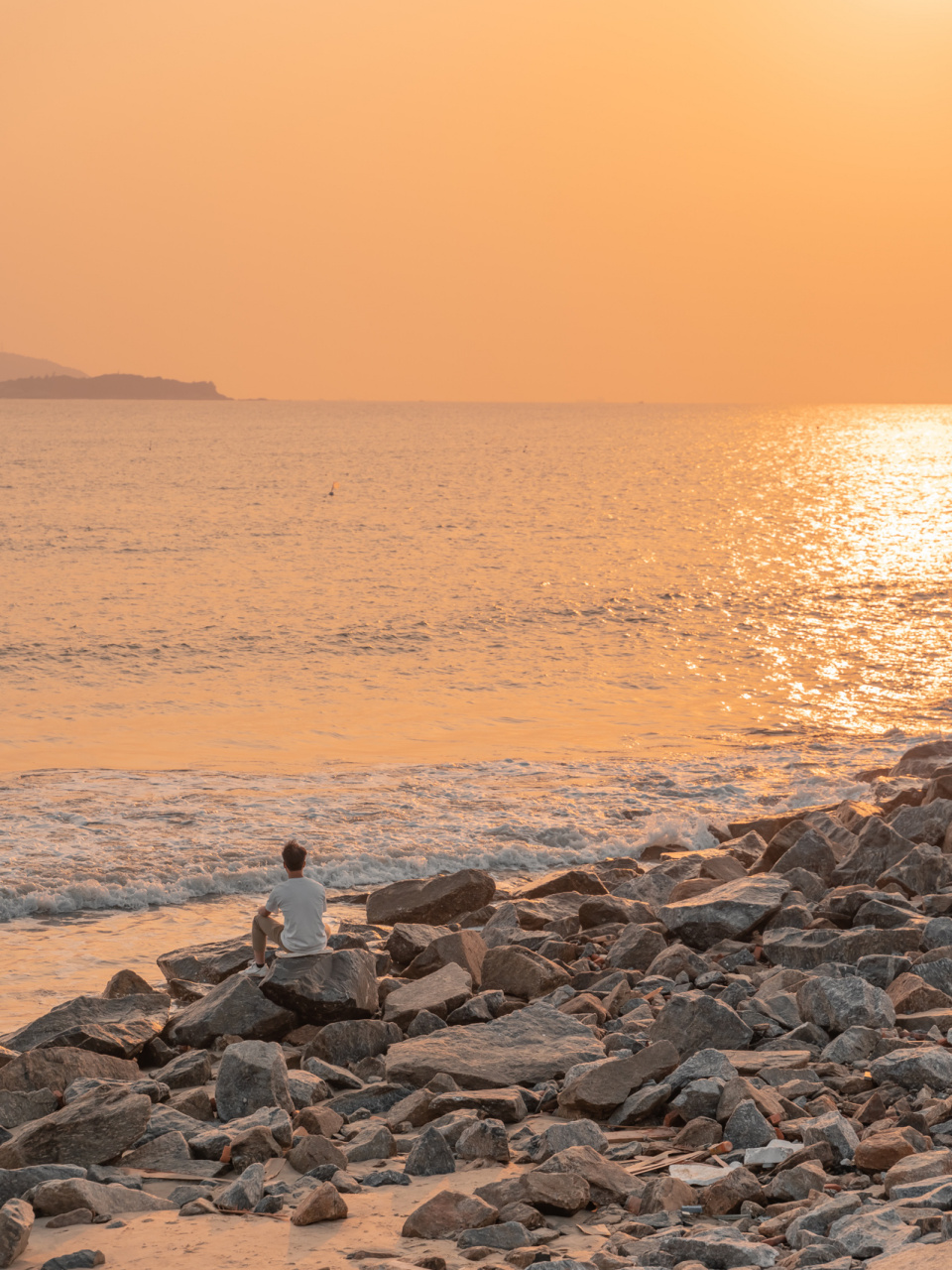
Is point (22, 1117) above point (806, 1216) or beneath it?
beneath

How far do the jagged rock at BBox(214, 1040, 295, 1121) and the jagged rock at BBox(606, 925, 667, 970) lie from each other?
11.0 ft

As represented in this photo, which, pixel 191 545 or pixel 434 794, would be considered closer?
pixel 434 794

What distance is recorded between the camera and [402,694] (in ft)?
89.4

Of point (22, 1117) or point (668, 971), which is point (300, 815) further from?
point (22, 1117)

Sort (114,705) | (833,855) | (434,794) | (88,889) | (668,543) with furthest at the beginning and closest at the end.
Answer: (668,543) < (114,705) < (434,794) < (88,889) < (833,855)

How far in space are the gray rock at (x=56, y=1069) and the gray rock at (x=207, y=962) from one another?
2.27 meters

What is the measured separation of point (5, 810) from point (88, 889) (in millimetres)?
3905

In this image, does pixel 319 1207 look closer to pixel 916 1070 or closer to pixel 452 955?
pixel 916 1070

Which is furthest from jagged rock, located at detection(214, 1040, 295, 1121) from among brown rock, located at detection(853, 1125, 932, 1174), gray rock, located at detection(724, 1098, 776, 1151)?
brown rock, located at detection(853, 1125, 932, 1174)

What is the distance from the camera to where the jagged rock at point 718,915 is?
10641 mm

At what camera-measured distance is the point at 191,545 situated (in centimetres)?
5775

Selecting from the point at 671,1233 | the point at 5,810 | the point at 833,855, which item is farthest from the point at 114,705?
the point at 671,1233

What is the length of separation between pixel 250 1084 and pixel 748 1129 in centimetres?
309

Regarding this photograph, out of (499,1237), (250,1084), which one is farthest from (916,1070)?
(250,1084)
